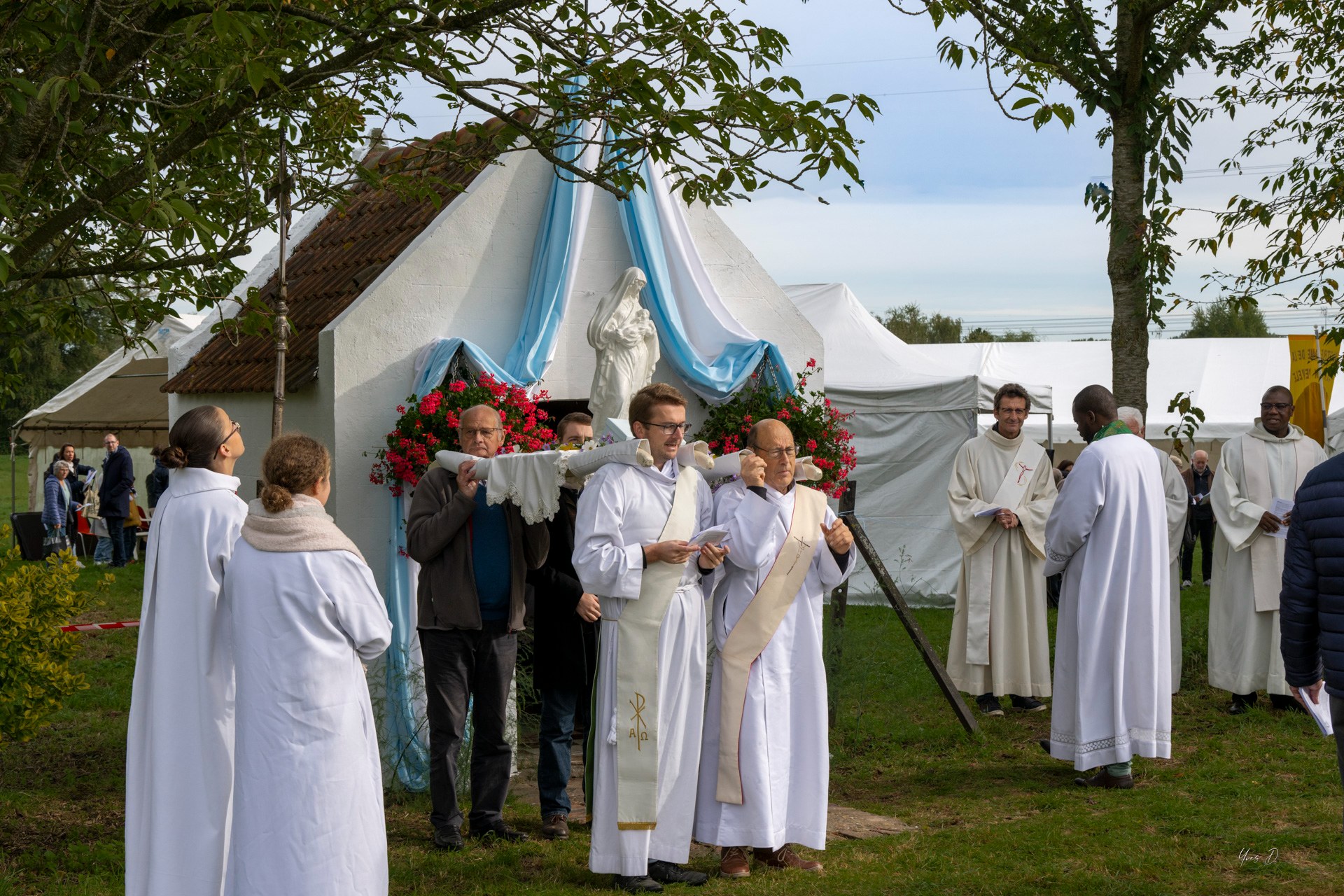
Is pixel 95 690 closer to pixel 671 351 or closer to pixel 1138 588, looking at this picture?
pixel 671 351

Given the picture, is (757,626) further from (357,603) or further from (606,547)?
(357,603)

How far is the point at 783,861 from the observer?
5648 millimetres

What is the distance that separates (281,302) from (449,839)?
129 inches

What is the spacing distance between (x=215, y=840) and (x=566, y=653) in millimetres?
2221

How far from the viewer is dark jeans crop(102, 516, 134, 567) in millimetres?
17792

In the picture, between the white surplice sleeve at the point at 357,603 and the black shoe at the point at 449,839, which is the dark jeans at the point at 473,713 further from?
the white surplice sleeve at the point at 357,603

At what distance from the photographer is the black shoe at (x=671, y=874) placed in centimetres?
543

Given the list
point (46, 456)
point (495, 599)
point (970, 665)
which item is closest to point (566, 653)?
point (495, 599)

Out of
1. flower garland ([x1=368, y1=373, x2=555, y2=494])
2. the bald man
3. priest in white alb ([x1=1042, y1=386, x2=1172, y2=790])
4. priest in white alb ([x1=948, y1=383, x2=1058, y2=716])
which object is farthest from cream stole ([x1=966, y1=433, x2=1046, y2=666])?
the bald man

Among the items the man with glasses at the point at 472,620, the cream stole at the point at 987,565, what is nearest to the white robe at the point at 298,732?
the man with glasses at the point at 472,620

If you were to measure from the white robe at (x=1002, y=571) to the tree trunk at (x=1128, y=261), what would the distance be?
4.48 ft

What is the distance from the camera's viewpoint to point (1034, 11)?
1012cm

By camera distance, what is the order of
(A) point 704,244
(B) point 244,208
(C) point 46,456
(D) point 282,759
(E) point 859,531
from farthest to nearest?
(C) point 46,456, (A) point 704,244, (E) point 859,531, (B) point 244,208, (D) point 282,759

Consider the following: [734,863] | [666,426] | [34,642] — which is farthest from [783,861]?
[34,642]
